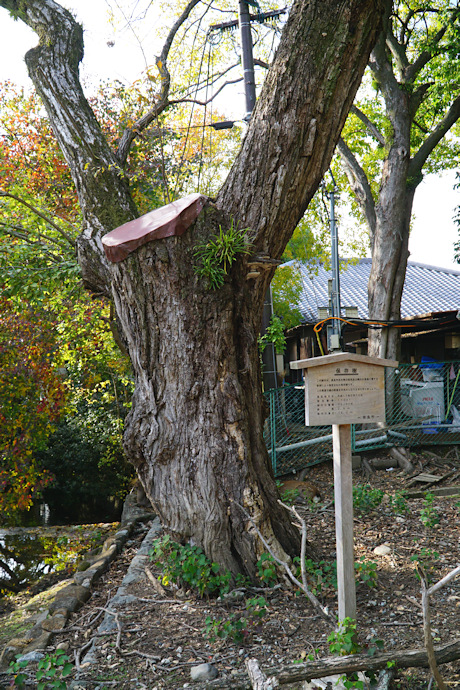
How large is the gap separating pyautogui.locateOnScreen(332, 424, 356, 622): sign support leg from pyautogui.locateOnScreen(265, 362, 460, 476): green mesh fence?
4.21 m

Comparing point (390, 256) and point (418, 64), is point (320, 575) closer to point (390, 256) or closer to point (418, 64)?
point (390, 256)

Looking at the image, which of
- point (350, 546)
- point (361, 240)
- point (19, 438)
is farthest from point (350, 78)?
point (361, 240)

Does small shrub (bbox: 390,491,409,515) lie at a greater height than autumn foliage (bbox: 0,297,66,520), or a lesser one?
lesser

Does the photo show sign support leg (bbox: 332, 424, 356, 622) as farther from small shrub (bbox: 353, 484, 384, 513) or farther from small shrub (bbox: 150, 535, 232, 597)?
small shrub (bbox: 353, 484, 384, 513)

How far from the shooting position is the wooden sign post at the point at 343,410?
2977mm

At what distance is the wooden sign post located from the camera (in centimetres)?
298

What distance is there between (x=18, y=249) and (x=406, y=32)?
367 inches

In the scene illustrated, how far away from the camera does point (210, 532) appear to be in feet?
12.4

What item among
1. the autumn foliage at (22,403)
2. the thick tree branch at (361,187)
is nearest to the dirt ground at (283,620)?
the autumn foliage at (22,403)

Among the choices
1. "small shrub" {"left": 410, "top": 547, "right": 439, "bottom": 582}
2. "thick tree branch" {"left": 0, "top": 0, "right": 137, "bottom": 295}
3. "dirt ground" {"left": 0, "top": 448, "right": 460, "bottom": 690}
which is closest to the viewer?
"dirt ground" {"left": 0, "top": 448, "right": 460, "bottom": 690}

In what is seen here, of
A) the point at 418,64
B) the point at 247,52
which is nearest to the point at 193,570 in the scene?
the point at 247,52

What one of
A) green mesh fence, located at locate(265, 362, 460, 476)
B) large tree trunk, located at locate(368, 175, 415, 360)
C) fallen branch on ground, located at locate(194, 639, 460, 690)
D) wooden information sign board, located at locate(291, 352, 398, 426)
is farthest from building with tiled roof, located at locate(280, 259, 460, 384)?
fallen branch on ground, located at locate(194, 639, 460, 690)

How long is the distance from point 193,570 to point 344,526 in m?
1.30

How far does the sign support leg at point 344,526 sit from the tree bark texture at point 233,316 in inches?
34.6
